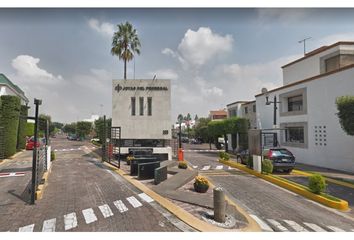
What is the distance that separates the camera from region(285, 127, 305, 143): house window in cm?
2258

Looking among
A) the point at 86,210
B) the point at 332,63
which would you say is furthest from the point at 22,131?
the point at 332,63

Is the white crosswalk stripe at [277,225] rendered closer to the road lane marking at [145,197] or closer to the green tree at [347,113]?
the road lane marking at [145,197]

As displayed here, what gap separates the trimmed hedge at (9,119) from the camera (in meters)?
22.0

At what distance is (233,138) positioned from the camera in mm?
37594

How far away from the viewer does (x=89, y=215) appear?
7.76 metres

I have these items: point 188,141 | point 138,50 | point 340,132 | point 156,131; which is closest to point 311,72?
point 340,132

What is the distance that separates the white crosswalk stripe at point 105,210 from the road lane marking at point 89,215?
0.32 meters

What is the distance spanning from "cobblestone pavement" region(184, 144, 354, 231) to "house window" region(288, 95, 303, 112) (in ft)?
41.7

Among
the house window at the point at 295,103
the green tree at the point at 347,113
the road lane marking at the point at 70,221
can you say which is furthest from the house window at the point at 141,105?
the green tree at the point at 347,113

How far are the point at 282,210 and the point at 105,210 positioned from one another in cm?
687

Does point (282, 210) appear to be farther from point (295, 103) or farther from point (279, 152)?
point (295, 103)
